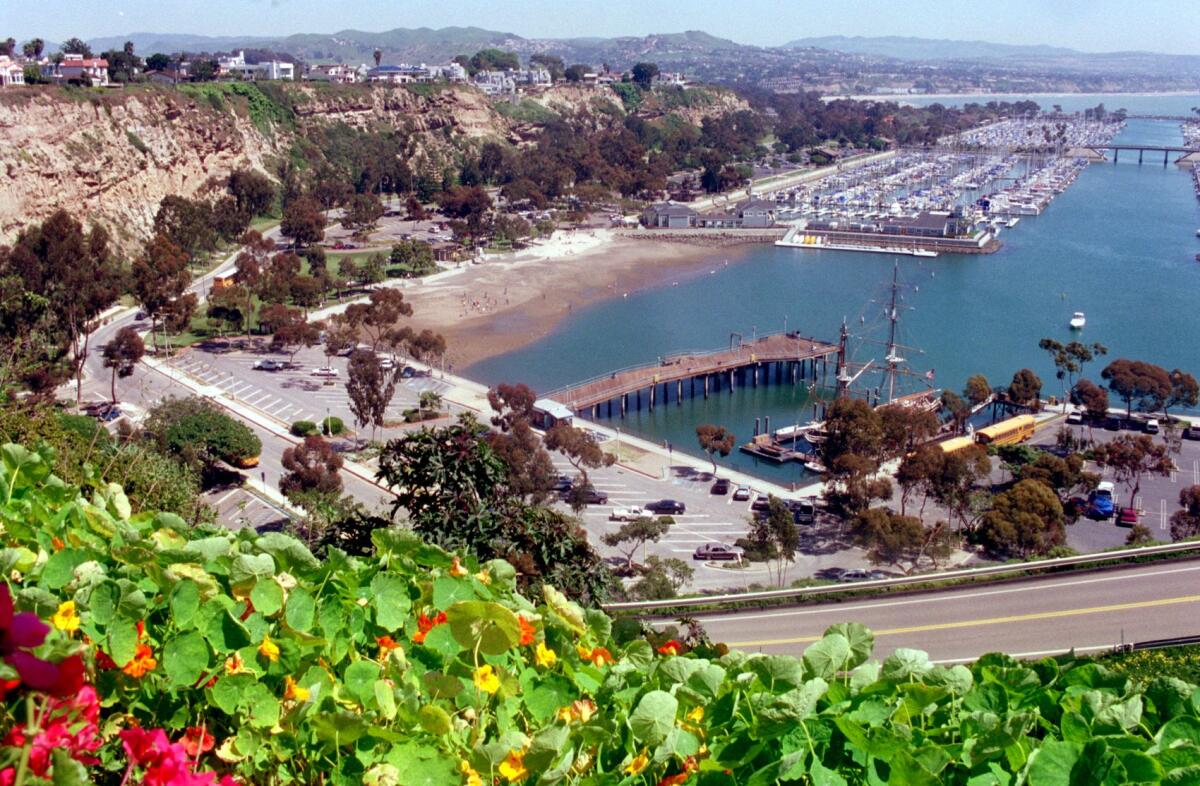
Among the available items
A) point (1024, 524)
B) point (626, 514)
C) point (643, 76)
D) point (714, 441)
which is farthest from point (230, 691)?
point (643, 76)

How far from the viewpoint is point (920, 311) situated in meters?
21.9

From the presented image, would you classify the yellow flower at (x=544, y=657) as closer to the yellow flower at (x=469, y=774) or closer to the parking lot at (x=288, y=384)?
the yellow flower at (x=469, y=774)

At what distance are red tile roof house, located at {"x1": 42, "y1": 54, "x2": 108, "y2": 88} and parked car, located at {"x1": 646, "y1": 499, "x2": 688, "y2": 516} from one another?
64.6 feet

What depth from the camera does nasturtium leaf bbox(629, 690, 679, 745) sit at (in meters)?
1.36

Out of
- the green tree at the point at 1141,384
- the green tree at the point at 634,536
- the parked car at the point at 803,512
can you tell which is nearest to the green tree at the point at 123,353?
the green tree at the point at 634,536

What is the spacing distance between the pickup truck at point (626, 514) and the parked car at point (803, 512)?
155 cm

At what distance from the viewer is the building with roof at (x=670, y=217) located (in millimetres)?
30312

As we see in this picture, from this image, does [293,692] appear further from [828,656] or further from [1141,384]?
[1141,384]

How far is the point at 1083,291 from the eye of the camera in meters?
23.3

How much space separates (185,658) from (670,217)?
2953cm

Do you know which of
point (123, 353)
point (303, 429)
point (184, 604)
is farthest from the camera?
point (123, 353)

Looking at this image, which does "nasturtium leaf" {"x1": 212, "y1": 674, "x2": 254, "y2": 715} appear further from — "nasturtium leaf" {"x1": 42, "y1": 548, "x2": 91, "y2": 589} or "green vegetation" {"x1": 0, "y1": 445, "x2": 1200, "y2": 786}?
"nasturtium leaf" {"x1": 42, "y1": 548, "x2": 91, "y2": 589}

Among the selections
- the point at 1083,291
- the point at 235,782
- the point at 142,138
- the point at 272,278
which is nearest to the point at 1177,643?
the point at 235,782

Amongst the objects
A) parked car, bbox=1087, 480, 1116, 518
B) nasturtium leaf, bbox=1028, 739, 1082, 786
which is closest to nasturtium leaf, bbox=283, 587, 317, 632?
nasturtium leaf, bbox=1028, 739, 1082, 786
